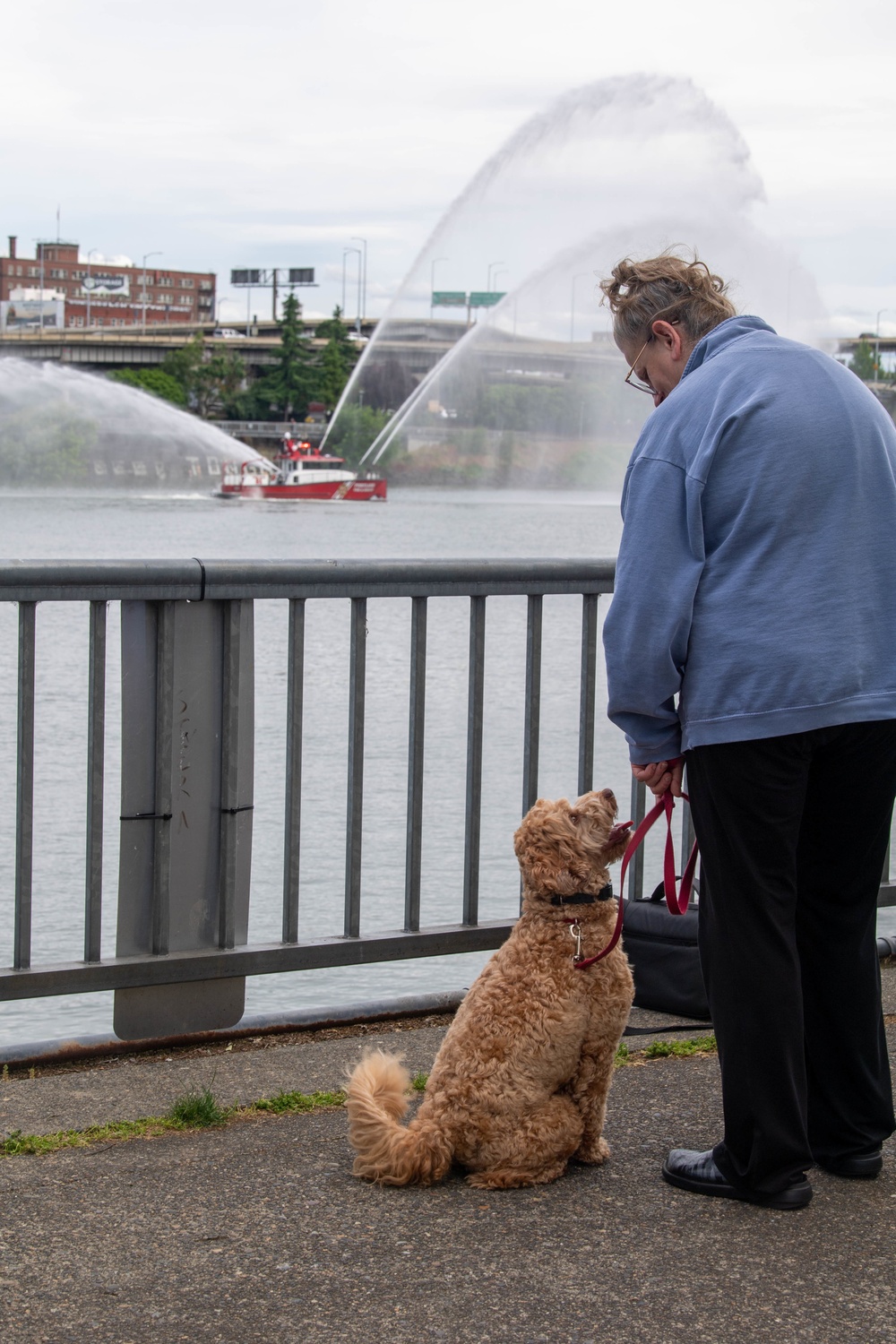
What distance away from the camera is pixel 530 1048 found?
10.1 feet

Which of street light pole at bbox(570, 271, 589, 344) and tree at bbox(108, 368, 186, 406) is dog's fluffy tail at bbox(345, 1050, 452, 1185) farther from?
tree at bbox(108, 368, 186, 406)

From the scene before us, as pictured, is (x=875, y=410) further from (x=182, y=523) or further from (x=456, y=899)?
(x=182, y=523)

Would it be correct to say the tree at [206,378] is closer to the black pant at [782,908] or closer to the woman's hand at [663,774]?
the woman's hand at [663,774]

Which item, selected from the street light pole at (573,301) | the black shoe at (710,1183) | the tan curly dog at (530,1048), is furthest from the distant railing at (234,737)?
the street light pole at (573,301)

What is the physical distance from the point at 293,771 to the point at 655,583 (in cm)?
160

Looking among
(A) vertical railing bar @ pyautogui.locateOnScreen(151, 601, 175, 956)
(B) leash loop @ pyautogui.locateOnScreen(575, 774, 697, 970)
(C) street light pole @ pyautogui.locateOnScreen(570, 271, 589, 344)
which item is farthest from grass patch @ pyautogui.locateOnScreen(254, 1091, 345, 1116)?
(C) street light pole @ pyautogui.locateOnScreen(570, 271, 589, 344)

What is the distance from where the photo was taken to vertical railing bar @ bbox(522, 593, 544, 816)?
453cm

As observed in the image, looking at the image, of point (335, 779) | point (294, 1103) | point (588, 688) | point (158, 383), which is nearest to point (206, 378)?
point (158, 383)

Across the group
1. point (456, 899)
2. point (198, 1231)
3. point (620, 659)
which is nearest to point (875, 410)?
point (620, 659)

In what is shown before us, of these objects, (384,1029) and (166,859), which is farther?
(384,1029)

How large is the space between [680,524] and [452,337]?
41442mm

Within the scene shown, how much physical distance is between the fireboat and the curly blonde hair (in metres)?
55.6

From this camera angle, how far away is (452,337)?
142ft

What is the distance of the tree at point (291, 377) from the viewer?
116938mm
